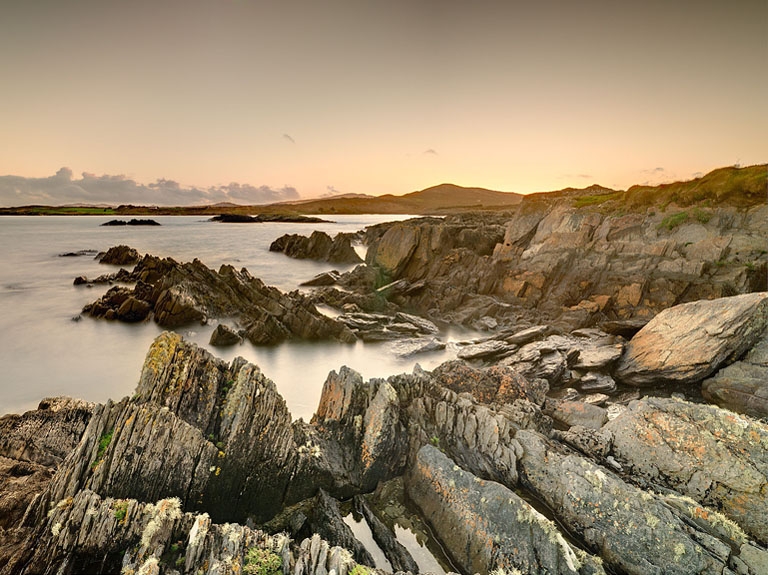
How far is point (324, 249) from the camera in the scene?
50.6 meters

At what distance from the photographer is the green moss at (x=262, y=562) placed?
19.4ft

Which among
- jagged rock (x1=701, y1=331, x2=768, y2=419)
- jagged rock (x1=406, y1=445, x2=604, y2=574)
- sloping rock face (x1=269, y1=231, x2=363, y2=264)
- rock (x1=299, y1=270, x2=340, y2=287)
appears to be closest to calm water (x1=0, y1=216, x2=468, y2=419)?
rock (x1=299, y1=270, x2=340, y2=287)

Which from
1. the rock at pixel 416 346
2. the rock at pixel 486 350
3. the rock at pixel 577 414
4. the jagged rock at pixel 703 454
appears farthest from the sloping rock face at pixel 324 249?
the jagged rock at pixel 703 454

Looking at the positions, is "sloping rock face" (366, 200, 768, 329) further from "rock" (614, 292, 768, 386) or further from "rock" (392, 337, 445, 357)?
"rock" (614, 292, 768, 386)

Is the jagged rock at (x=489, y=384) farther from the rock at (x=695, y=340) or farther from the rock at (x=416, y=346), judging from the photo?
the rock at (x=416, y=346)

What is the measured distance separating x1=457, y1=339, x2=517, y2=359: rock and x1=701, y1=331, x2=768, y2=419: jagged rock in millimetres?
8398

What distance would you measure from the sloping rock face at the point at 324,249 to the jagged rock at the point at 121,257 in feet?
65.1

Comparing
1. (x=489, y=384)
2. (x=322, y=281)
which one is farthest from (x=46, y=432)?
(x=322, y=281)

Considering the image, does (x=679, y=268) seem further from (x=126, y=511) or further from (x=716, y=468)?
(x=126, y=511)

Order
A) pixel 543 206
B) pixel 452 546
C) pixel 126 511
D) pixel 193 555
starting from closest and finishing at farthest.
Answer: pixel 193 555
pixel 126 511
pixel 452 546
pixel 543 206

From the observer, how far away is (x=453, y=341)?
75.4 ft

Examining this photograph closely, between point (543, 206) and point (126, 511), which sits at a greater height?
point (543, 206)

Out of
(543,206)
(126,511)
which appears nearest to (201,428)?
(126,511)

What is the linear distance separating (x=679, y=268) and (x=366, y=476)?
25.9m
